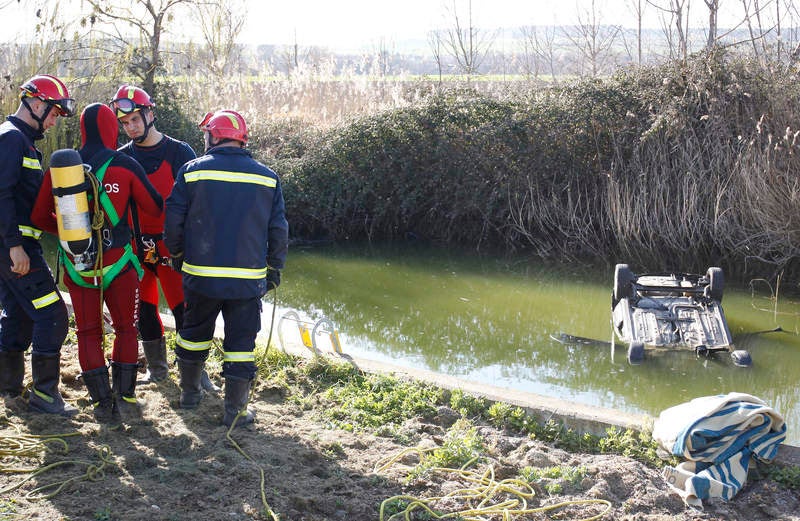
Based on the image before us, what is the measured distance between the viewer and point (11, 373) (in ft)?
17.4

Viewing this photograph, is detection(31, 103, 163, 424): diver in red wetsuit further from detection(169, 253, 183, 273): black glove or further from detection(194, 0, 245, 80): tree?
detection(194, 0, 245, 80): tree

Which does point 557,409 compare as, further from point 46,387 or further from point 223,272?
point 46,387

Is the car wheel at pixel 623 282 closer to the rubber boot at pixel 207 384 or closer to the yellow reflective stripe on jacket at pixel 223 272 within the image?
the rubber boot at pixel 207 384

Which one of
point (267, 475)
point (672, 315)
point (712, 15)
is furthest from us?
point (712, 15)

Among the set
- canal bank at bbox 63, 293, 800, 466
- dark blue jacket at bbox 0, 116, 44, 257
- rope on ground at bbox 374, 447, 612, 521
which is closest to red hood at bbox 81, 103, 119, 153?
dark blue jacket at bbox 0, 116, 44, 257

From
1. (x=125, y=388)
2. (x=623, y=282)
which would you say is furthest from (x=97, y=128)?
(x=623, y=282)

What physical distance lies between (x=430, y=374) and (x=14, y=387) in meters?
2.92

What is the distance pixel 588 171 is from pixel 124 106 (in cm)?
875

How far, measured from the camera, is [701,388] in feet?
23.7

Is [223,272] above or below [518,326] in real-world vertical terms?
above

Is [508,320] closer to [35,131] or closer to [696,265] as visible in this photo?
[696,265]

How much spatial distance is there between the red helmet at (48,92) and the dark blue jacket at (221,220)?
889 millimetres

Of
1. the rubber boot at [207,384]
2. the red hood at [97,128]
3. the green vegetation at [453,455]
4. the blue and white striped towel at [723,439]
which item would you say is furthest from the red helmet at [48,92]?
the blue and white striped towel at [723,439]

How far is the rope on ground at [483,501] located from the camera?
159 inches
